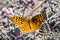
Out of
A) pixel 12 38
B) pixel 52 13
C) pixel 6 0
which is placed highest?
pixel 6 0

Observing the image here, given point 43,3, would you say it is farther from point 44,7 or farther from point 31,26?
point 31,26

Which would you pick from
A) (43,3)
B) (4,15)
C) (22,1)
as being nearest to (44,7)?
(43,3)

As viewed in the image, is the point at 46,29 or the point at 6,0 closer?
the point at 46,29

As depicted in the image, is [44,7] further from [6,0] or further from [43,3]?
[6,0]

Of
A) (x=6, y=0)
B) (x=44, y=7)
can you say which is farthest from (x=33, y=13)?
(x=6, y=0)

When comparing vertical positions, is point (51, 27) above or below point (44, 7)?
below

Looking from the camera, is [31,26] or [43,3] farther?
[43,3]
